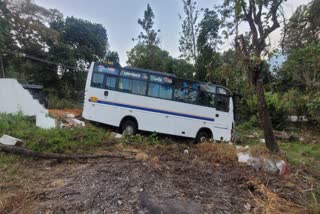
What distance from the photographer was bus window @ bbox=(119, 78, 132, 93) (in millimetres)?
9234

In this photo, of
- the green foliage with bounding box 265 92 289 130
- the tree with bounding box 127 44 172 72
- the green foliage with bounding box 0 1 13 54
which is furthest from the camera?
the tree with bounding box 127 44 172 72

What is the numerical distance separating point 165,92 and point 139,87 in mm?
1049

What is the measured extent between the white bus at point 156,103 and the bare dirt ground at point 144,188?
4.05 m

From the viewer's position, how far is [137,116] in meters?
9.41

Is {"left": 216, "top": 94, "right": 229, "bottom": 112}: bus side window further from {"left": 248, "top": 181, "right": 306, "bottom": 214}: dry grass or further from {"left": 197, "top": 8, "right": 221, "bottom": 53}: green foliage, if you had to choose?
{"left": 197, "top": 8, "right": 221, "bottom": 53}: green foliage

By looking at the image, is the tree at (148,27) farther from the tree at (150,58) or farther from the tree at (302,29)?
the tree at (302,29)

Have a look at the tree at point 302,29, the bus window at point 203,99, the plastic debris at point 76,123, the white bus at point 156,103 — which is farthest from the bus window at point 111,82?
the tree at point 302,29

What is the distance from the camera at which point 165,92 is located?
31.4ft

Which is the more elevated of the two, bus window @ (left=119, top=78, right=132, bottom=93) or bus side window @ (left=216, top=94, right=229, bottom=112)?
bus window @ (left=119, top=78, right=132, bottom=93)

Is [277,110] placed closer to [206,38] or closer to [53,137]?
[206,38]

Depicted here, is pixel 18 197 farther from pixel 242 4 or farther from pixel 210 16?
pixel 210 16

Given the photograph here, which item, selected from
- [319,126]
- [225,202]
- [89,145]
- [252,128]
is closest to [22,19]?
[89,145]

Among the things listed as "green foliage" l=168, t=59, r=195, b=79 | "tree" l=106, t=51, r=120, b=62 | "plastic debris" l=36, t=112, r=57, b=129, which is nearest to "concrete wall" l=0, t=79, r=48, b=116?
"plastic debris" l=36, t=112, r=57, b=129

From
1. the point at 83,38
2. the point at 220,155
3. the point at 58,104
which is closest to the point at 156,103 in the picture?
the point at 220,155
